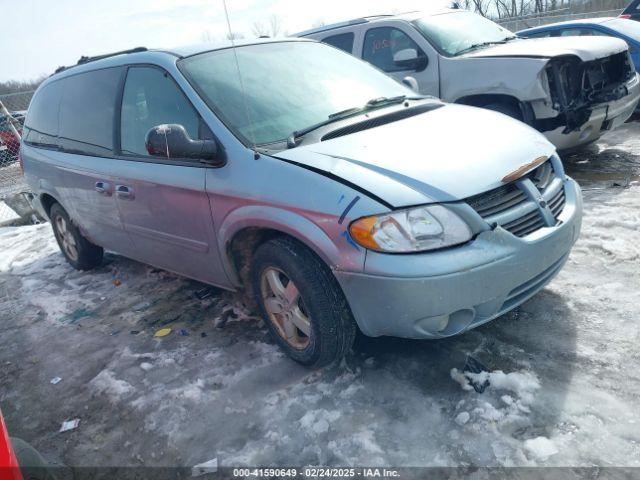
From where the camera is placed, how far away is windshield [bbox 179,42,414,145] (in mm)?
3040

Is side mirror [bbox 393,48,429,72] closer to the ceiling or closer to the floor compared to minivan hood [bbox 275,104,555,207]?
closer to the ceiling

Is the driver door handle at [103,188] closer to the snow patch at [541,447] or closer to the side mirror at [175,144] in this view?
the side mirror at [175,144]

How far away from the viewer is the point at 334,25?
7.00m

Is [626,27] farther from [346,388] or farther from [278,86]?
[346,388]

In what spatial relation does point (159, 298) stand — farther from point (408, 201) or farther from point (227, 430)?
point (408, 201)

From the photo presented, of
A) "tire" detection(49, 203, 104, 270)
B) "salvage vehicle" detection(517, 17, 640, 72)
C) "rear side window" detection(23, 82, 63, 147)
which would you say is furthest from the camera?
"salvage vehicle" detection(517, 17, 640, 72)

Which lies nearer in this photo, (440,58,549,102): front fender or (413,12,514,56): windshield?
(440,58,549,102): front fender

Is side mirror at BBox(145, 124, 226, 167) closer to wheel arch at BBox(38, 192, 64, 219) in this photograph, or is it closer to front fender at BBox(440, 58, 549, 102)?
wheel arch at BBox(38, 192, 64, 219)

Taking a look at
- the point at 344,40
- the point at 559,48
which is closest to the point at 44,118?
the point at 344,40

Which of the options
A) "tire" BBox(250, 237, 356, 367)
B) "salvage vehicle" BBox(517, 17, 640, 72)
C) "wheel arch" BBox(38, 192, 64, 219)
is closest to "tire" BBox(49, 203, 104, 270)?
"wheel arch" BBox(38, 192, 64, 219)

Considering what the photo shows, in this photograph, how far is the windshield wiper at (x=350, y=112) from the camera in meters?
2.93

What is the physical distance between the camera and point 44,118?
16.0 feet

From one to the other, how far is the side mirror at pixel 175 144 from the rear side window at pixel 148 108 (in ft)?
0.74

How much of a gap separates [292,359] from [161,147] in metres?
1.42
